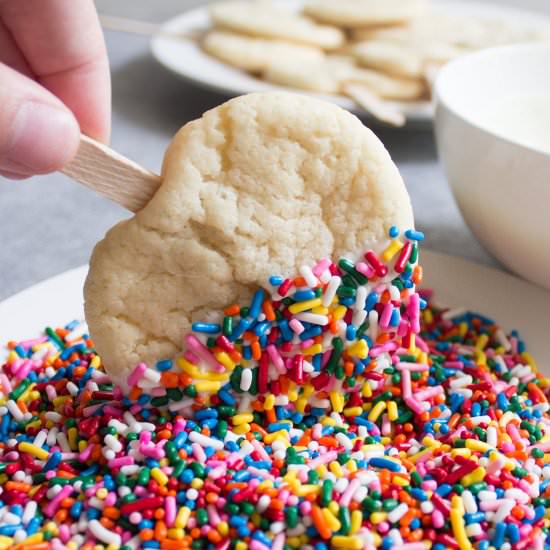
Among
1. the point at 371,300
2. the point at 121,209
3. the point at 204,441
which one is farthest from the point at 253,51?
the point at 204,441

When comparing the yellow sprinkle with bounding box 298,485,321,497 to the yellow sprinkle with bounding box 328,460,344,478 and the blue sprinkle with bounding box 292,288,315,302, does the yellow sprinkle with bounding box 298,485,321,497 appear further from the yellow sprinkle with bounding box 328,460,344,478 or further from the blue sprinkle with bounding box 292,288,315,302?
the blue sprinkle with bounding box 292,288,315,302

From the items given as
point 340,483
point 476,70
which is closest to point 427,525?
point 340,483

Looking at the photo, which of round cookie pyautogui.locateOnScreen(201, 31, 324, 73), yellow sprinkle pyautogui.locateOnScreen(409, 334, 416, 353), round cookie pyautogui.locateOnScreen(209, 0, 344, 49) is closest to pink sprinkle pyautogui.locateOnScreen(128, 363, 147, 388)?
yellow sprinkle pyautogui.locateOnScreen(409, 334, 416, 353)

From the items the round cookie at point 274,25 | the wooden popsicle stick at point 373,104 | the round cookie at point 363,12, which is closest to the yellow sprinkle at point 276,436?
the wooden popsicle stick at point 373,104

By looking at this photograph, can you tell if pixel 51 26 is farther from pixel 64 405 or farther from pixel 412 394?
pixel 412 394

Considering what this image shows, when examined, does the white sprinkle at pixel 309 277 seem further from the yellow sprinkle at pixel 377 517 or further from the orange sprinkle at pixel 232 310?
the yellow sprinkle at pixel 377 517

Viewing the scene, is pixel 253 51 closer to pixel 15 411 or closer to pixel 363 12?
pixel 363 12
